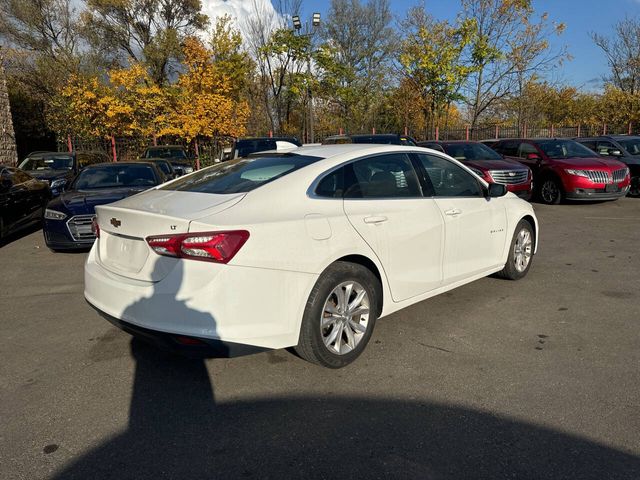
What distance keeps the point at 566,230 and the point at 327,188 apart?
267 inches

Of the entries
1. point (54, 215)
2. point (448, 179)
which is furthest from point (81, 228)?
point (448, 179)

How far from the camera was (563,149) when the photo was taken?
12.4 m

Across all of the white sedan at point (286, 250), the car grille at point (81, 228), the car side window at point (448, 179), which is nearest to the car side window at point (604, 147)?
the car side window at point (448, 179)

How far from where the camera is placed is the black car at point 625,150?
1287 centimetres

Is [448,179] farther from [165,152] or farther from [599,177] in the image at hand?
[165,152]

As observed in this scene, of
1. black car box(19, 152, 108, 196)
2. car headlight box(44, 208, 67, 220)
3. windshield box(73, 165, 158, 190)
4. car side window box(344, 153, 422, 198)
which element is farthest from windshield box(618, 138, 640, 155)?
black car box(19, 152, 108, 196)

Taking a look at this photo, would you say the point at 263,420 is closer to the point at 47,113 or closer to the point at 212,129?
the point at 212,129

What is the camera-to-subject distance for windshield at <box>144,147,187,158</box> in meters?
18.7

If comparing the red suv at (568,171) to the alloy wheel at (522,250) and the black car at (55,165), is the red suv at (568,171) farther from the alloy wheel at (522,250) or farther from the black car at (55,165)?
the black car at (55,165)

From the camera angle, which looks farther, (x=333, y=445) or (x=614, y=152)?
(x=614, y=152)

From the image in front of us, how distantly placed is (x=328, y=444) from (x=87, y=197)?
634 cm

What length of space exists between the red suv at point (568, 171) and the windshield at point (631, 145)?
2744 millimetres

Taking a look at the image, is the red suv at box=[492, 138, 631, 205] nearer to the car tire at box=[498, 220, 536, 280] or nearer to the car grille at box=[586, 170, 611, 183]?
the car grille at box=[586, 170, 611, 183]

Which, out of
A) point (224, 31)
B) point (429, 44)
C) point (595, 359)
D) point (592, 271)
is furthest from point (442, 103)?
point (595, 359)
